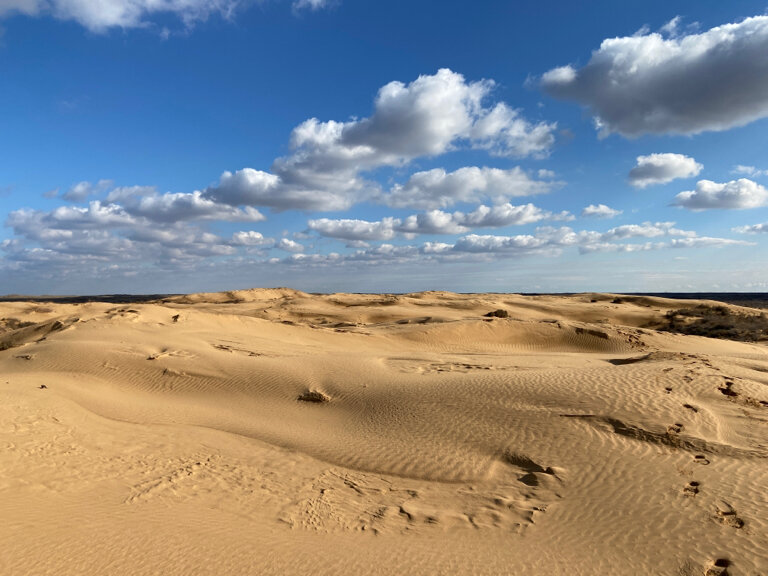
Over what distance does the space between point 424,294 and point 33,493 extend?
1115 inches

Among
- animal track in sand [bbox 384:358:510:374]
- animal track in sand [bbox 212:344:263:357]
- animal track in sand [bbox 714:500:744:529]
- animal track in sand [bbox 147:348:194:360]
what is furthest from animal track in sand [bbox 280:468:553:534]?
animal track in sand [bbox 212:344:263:357]

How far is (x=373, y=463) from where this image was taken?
21.4 feet

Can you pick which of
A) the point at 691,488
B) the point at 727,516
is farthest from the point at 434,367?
the point at 727,516

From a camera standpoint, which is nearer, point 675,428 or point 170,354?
point 675,428

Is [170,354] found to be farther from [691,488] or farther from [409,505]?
[691,488]

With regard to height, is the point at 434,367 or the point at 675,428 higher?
the point at 434,367

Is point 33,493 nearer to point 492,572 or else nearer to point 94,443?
point 94,443

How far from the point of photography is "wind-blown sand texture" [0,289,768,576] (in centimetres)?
Result: 424

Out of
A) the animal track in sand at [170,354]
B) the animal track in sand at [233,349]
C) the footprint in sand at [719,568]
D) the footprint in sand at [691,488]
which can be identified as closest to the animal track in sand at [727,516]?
the footprint in sand at [691,488]

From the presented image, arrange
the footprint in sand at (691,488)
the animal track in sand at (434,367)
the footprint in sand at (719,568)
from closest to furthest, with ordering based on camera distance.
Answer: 1. the footprint in sand at (719,568)
2. the footprint in sand at (691,488)
3. the animal track in sand at (434,367)

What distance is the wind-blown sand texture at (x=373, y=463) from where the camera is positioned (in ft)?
13.9

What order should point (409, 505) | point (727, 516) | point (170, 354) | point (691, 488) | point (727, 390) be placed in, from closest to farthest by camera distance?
point (727, 516), point (691, 488), point (409, 505), point (727, 390), point (170, 354)

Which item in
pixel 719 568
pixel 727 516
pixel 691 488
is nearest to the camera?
pixel 719 568

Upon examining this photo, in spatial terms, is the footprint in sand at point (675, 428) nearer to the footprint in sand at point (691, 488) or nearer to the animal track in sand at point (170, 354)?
the footprint in sand at point (691, 488)
